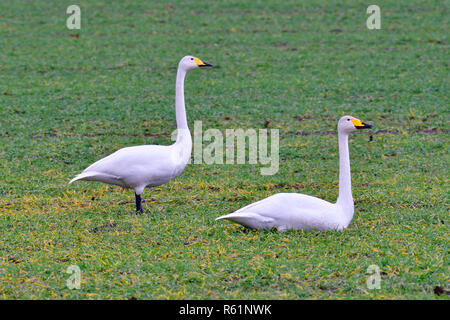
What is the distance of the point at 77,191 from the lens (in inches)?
373

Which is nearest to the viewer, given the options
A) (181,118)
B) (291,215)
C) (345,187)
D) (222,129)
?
(291,215)

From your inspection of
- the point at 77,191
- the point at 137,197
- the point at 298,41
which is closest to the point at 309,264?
the point at 137,197

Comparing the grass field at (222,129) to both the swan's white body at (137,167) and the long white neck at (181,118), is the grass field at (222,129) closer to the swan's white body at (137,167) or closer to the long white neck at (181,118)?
the swan's white body at (137,167)

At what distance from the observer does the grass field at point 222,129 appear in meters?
6.18

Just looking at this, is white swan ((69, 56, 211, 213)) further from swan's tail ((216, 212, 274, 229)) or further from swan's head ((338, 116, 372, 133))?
swan's head ((338, 116, 372, 133))

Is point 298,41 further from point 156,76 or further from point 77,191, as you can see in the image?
point 77,191

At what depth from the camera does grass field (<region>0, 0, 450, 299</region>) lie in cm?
618

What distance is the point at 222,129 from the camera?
41.3ft

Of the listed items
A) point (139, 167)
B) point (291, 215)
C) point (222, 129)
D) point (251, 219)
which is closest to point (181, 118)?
point (139, 167)

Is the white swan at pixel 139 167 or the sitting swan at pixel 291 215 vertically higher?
the white swan at pixel 139 167

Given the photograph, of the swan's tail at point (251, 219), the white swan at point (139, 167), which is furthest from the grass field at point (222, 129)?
the white swan at point (139, 167)

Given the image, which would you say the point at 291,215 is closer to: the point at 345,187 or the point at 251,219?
the point at 251,219

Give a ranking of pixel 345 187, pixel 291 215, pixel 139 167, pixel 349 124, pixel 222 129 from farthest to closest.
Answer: pixel 222 129 → pixel 139 167 → pixel 349 124 → pixel 345 187 → pixel 291 215
